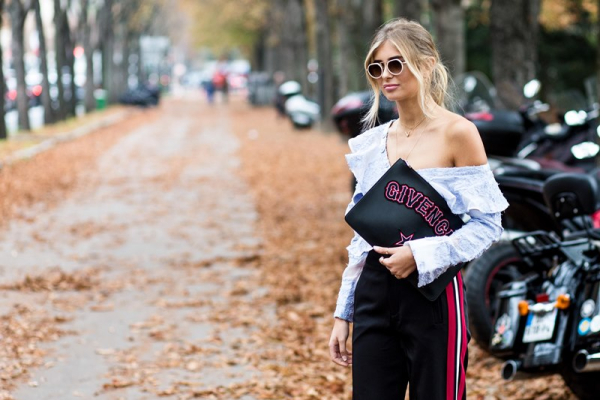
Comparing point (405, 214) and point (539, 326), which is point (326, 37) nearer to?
point (539, 326)

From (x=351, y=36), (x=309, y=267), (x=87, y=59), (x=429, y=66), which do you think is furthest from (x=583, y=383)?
(x=87, y=59)

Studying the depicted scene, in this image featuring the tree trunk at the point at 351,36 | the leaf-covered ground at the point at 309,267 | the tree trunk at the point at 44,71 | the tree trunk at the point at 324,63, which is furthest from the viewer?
the tree trunk at the point at 324,63

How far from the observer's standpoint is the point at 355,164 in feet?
11.6

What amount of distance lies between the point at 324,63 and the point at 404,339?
92.5 ft

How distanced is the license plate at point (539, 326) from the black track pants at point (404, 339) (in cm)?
185

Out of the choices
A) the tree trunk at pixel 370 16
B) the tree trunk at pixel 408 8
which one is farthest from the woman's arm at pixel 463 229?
the tree trunk at pixel 370 16

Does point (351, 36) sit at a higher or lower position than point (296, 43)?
higher

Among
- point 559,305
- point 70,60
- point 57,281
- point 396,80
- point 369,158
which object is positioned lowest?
point 57,281

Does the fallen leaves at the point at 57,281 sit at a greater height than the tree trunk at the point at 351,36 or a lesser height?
lesser

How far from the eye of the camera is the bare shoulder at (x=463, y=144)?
3.29m

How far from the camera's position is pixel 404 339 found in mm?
3320

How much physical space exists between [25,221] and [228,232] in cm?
248

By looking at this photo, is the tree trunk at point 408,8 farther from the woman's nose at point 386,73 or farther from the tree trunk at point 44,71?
the tree trunk at point 44,71

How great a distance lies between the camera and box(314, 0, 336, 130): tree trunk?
100ft
